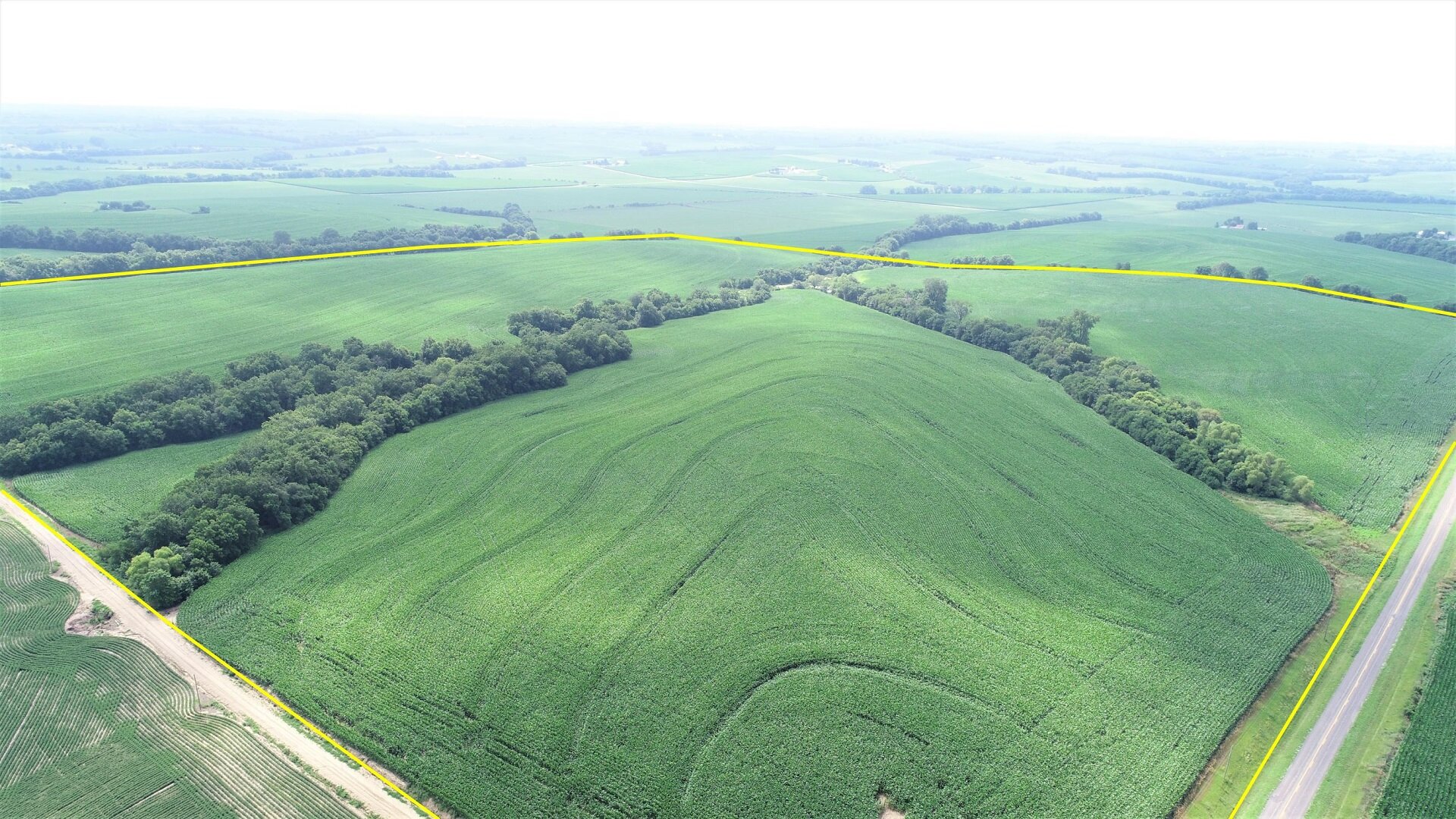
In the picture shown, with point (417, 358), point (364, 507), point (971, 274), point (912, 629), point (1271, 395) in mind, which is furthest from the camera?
point (971, 274)

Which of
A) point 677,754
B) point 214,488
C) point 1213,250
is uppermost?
point 1213,250

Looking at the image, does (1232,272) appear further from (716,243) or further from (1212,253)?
(716,243)

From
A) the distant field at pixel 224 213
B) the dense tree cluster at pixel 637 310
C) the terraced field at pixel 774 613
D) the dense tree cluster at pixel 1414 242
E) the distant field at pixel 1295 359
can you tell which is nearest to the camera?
the terraced field at pixel 774 613

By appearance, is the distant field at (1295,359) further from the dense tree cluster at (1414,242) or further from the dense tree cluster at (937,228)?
the dense tree cluster at (1414,242)

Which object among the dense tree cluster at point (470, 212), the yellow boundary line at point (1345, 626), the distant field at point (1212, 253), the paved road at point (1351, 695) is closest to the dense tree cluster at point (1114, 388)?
the yellow boundary line at point (1345, 626)

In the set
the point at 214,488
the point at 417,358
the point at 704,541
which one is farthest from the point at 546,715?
the point at 417,358

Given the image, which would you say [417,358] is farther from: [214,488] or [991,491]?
[991,491]

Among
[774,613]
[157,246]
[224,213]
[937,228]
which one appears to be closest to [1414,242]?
[937,228]
